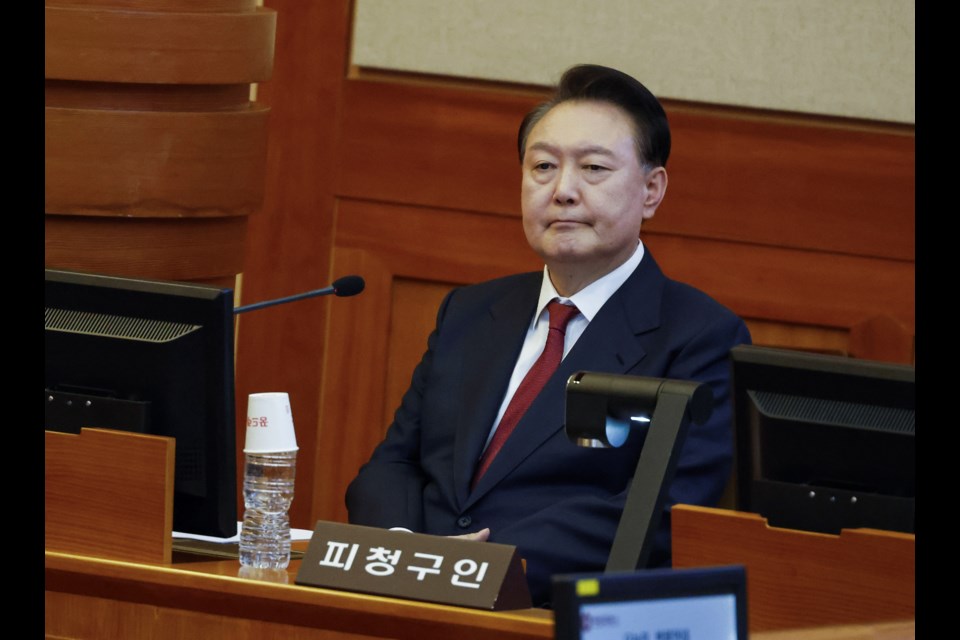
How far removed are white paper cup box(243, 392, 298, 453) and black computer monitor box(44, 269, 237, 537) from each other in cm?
4

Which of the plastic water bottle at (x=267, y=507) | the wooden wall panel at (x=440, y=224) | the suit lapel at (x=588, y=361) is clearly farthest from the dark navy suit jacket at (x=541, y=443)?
the wooden wall panel at (x=440, y=224)

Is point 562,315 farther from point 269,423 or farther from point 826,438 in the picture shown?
point 826,438

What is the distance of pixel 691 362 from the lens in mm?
2400

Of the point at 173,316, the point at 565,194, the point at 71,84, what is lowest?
the point at 173,316

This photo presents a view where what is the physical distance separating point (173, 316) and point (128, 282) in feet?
0.29

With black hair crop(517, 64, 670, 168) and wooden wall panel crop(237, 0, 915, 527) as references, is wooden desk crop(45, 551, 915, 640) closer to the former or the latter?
black hair crop(517, 64, 670, 168)

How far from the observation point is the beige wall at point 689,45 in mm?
3463

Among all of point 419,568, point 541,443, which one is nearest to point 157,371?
point 419,568

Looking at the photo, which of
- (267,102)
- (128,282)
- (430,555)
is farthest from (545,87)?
(430,555)

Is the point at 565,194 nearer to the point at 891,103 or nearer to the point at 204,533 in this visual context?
the point at 204,533

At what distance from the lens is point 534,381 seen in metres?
2.53

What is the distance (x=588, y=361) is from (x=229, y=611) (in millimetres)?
826

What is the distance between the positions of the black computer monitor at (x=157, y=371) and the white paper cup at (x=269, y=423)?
1.7 inches

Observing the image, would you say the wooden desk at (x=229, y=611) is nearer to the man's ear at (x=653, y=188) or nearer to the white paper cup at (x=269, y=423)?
the white paper cup at (x=269, y=423)
